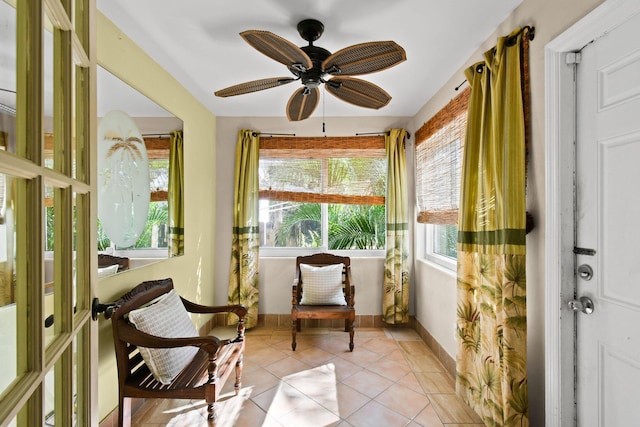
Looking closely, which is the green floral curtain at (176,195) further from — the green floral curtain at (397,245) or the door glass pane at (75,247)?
the green floral curtain at (397,245)

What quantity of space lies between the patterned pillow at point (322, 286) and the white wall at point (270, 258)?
42 centimetres

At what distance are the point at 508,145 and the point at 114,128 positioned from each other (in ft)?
7.41

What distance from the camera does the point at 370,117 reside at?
11.7ft

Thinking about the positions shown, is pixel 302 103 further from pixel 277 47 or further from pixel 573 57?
pixel 573 57

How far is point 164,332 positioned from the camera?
182 cm

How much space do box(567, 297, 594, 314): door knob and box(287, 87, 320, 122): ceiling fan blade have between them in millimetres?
1839

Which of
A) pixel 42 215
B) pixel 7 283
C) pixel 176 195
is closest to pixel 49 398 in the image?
pixel 7 283

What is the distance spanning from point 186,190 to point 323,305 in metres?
1.73

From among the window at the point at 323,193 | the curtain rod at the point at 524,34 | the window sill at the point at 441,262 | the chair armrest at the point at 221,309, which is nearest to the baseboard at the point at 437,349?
the window sill at the point at 441,262

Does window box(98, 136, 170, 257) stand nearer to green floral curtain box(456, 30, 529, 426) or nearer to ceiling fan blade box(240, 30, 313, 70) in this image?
ceiling fan blade box(240, 30, 313, 70)

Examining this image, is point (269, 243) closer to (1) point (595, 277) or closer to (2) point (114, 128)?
(2) point (114, 128)

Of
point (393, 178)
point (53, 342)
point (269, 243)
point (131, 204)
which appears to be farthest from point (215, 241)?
point (53, 342)

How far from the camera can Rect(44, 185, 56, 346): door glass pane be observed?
66cm

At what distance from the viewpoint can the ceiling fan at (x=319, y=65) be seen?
1.51 meters
